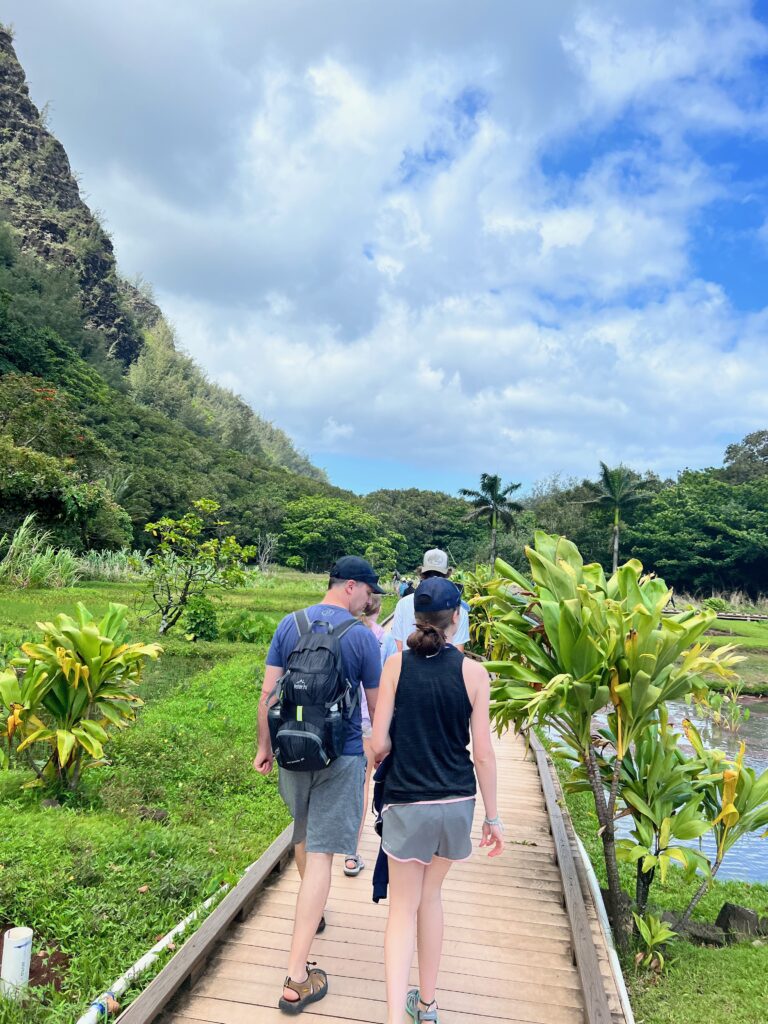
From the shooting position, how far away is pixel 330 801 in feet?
8.29

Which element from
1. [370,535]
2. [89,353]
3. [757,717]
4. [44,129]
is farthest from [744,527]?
[44,129]

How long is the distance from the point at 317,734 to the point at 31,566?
1542cm

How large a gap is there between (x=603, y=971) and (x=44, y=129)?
79.6 meters

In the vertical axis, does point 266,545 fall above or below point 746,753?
above

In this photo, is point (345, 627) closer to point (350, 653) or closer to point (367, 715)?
point (350, 653)

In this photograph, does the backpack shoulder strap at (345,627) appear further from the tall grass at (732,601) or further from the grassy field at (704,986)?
the tall grass at (732,601)

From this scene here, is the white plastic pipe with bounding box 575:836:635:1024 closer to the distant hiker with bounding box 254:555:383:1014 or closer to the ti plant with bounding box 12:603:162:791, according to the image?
the distant hiker with bounding box 254:555:383:1014

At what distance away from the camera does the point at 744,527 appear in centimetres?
4231

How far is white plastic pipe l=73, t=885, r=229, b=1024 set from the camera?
2424 mm

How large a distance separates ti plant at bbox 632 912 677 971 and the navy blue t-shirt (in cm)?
215

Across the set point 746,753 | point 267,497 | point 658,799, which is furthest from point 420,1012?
point 267,497

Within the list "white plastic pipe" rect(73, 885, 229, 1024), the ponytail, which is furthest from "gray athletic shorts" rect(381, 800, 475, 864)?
"white plastic pipe" rect(73, 885, 229, 1024)

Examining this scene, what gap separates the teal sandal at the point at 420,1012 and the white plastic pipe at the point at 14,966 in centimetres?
142

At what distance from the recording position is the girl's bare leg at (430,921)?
228 cm
